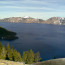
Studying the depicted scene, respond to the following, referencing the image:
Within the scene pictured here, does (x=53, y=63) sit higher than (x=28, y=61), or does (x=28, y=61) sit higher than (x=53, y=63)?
(x=53, y=63)

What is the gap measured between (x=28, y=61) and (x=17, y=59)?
6.67 m

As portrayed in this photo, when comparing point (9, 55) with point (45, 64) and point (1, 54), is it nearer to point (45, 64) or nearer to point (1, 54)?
point (1, 54)

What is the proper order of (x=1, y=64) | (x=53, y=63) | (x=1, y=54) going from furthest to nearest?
(x=1, y=54) < (x=53, y=63) < (x=1, y=64)

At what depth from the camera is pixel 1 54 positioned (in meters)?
70.5

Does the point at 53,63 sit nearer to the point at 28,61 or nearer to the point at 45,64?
the point at 45,64

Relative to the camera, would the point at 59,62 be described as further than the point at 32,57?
No

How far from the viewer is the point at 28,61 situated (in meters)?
73.2

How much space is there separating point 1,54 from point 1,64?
96.4ft

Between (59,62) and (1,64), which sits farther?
(59,62)

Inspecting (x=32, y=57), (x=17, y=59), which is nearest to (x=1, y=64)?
(x=17, y=59)

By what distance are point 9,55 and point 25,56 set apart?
9051 mm

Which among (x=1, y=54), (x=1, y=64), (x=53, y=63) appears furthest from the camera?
(x=1, y=54)

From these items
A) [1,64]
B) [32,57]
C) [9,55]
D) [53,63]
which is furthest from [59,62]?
[9,55]

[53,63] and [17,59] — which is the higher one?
[53,63]
